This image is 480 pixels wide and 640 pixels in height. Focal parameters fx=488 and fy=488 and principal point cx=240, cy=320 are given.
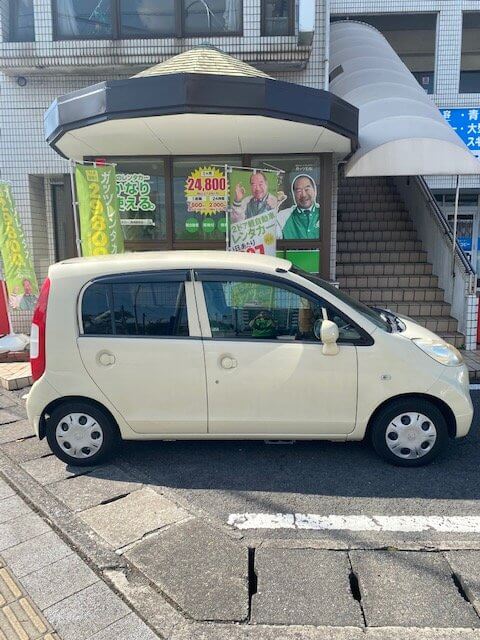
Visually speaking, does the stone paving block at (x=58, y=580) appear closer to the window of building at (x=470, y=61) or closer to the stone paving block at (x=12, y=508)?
the stone paving block at (x=12, y=508)

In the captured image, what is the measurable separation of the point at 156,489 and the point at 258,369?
1.14 meters

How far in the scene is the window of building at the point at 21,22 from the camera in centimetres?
744

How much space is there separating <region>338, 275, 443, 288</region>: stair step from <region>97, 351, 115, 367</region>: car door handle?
5173 millimetres

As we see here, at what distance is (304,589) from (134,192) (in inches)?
246

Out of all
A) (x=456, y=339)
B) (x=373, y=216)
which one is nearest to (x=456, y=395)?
(x=456, y=339)

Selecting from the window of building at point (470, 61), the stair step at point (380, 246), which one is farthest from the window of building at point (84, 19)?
the window of building at point (470, 61)

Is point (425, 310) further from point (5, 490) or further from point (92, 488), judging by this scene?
point (5, 490)

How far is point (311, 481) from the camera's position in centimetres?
360

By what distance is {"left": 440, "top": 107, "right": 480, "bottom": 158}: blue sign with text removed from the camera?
397 inches

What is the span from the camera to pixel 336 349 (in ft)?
11.9

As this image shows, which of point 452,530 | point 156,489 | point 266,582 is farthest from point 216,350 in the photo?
point 452,530

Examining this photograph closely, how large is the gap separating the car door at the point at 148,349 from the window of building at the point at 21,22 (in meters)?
5.88

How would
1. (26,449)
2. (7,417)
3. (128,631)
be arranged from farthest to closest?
(7,417) < (26,449) < (128,631)

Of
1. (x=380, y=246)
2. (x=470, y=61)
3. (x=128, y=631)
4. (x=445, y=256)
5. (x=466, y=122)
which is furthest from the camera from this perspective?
(x=470, y=61)
